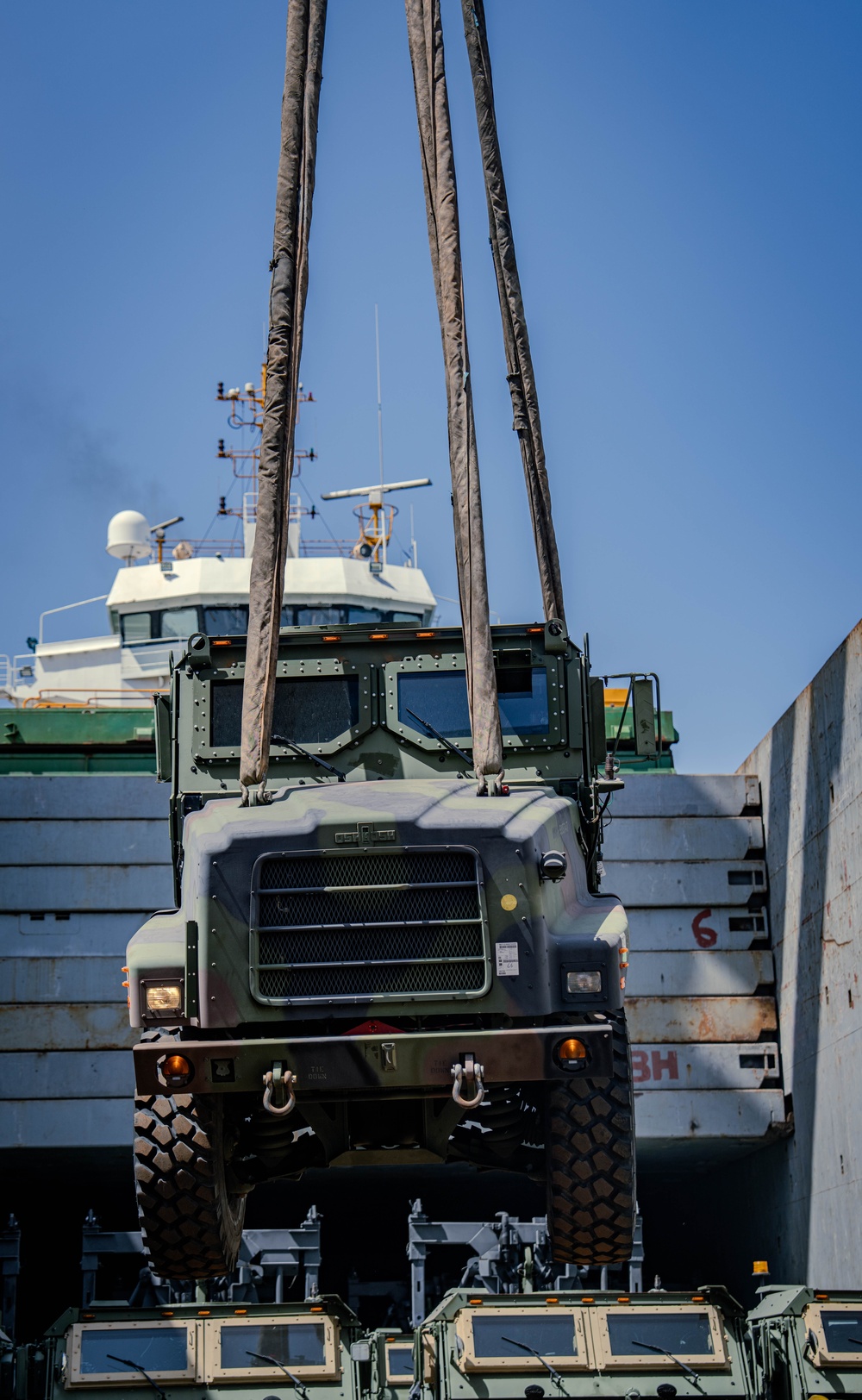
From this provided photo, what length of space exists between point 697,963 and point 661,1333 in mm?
4894

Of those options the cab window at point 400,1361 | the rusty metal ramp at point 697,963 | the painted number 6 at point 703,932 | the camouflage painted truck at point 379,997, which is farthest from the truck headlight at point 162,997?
the painted number 6 at point 703,932

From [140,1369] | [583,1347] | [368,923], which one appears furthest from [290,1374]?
[368,923]

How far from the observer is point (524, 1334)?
12.6 meters

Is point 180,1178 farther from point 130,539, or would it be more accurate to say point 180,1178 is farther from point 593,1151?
point 130,539

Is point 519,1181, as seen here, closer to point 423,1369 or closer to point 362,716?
point 423,1369

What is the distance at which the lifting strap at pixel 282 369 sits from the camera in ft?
25.1

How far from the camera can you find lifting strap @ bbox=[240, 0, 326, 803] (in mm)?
7656

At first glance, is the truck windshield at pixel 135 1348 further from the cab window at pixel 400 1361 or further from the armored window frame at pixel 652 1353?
the armored window frame at pixel 652 1353

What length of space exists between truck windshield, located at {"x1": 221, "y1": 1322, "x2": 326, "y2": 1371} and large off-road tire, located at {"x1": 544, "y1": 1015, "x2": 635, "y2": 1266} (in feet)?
20.3

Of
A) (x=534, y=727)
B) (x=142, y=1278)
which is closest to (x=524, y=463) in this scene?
(x=534, y=727)

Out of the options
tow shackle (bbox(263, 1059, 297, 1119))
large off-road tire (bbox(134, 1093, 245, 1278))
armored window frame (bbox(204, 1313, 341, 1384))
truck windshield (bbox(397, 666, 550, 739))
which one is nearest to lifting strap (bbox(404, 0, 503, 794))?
truck windshield (bbox(397, 666, 550, 739))

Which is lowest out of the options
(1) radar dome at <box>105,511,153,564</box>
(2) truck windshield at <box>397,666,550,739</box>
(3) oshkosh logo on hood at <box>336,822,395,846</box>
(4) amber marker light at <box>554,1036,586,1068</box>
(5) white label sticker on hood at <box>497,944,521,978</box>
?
(4) amber marker light at <box>554,1036,586,1068</box>

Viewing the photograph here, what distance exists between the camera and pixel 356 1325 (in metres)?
→ 13.4

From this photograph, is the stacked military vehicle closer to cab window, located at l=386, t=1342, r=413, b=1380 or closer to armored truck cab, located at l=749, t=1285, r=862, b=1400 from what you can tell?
armored truck cab, located at l=749, t=1285, r=862, b=1400
